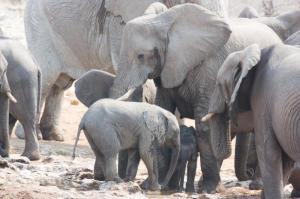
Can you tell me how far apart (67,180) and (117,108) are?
572 mm

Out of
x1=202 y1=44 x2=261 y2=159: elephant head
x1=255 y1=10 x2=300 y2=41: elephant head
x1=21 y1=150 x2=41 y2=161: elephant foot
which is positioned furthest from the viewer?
x1=255 y1=10 x2=300 y2=41: elephant head

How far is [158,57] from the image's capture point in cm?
927

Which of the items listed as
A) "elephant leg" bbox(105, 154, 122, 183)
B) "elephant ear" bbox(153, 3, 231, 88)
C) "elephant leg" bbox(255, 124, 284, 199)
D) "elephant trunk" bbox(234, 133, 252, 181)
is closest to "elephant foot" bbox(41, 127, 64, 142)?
"elephant ear" bbox(153, 3, 231, 88)

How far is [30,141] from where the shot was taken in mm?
10039

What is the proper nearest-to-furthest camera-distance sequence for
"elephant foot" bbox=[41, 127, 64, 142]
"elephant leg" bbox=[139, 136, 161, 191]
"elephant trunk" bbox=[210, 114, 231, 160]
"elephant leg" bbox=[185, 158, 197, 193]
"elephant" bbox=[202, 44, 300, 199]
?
"elephant" bbox=[202, 44, 300, 199], "elephant trunk" bbox=[210, 114, 231, 160], "elephant leg" bbox=[139, 136, 161, 191], "elephant leg" bbox=[185, 158, 197, 193], "elephant foot" bbox=[41, 127, 64, 142]

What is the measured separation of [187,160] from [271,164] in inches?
64.8

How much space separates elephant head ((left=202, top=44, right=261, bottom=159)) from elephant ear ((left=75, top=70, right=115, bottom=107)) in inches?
63.2

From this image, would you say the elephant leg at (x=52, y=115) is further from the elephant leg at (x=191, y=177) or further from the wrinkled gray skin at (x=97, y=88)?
the elephant leg at (x=191, y=177)

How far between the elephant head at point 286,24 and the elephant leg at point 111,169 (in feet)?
8.85

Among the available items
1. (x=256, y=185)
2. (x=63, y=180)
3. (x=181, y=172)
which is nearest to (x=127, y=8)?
(x=181, y=172)

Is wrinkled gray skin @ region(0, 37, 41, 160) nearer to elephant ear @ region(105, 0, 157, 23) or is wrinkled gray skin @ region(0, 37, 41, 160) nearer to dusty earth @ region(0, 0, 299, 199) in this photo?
dusty earth @ region(0, 0, 299, 199)

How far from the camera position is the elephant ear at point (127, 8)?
11346 mm

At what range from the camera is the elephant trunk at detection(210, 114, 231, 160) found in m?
7.97

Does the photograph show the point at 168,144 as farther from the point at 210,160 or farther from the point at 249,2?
the point at 249,2
